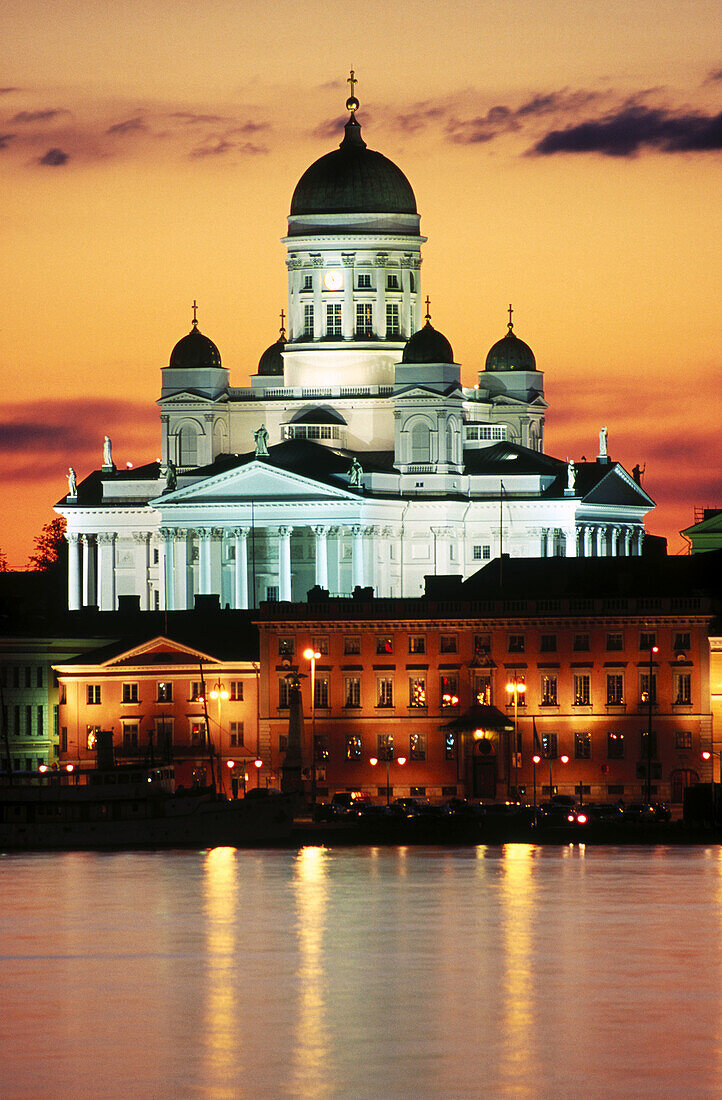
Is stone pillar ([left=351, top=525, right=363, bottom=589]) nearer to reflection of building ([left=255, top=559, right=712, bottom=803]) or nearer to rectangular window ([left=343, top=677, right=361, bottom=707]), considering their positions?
reflection of building ([left=255, top=559, right=712, bottom=803])

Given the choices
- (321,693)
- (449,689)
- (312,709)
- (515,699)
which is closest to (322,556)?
(321,693)

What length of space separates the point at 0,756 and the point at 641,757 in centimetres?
3250

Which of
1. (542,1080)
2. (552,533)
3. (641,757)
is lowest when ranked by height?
(542,1080)

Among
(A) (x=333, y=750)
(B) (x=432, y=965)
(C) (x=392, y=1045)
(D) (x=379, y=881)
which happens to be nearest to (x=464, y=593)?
(A) (x=333, y=750)

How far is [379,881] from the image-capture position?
348 feet

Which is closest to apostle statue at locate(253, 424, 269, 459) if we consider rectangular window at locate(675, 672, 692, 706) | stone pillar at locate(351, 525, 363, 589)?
stone pillar at locate(351, 525, 363, 589)

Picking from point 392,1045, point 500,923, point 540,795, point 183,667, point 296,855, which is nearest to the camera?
point 392,1045

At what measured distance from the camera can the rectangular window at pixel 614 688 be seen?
143250 mm

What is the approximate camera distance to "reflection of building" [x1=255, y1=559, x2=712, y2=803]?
142 metres

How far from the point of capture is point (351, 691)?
5763 inches

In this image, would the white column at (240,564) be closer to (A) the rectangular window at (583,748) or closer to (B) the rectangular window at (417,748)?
(B) the rectangular window at (417,748)

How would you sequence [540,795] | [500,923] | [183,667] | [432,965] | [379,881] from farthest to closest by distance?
[183,667] → [540,795] → [379,881] → [500,923] → [432,965]

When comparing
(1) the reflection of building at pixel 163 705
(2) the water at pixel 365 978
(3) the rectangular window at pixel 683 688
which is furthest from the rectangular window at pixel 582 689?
(2) the water at pixel 365 978

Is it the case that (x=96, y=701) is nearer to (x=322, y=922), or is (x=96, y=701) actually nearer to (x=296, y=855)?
(x=296, y=855)
